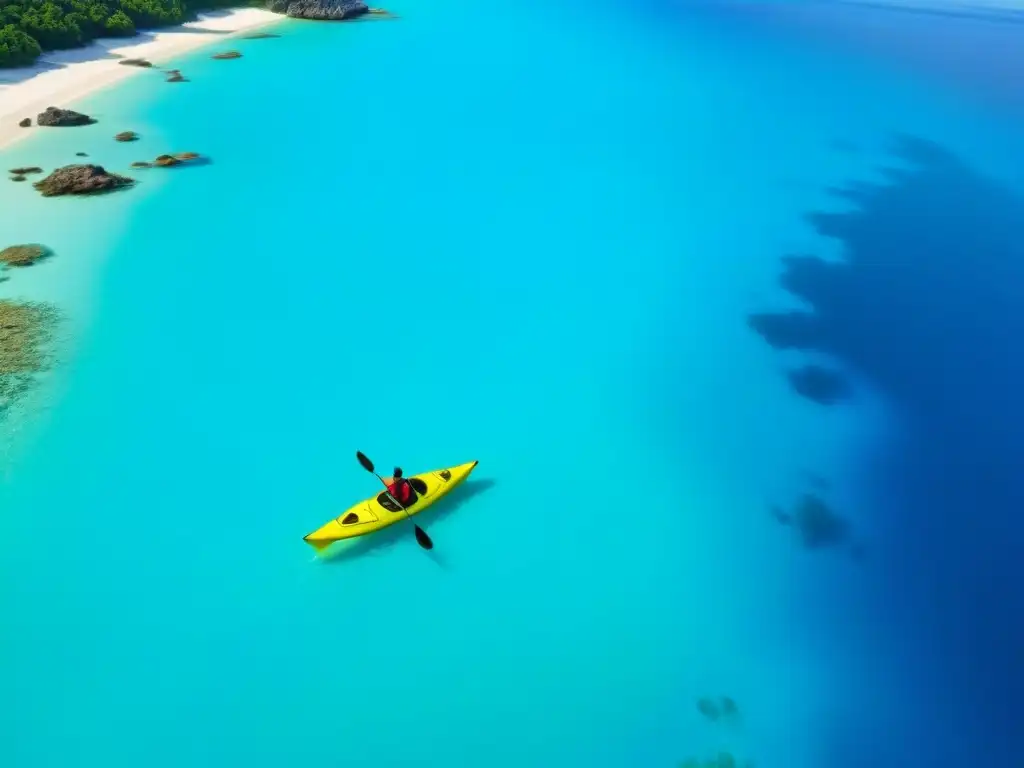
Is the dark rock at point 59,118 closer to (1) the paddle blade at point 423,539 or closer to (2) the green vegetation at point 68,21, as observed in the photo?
(2) the green vegetation at point 68,21

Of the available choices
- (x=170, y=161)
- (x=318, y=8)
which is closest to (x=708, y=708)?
(x=170, y=161)

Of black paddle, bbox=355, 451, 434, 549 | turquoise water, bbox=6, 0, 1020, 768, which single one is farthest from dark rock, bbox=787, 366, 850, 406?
black paddle, bbox=355, 451, 434, 549

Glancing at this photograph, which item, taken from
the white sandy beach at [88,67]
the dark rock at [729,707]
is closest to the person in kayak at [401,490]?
the dark rock at [729,707]

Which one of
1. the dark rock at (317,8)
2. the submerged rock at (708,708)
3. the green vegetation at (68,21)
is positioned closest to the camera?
the submerged rock at (708,708)

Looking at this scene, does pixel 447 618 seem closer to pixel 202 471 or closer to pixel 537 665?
pixel 537 665

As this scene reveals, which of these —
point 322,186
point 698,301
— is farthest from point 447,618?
point 322,186

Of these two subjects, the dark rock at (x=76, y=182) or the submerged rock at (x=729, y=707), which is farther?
the dark rock at (x=76, y=182)

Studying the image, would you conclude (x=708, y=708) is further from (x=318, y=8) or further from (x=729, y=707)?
(x=318, y=8)
